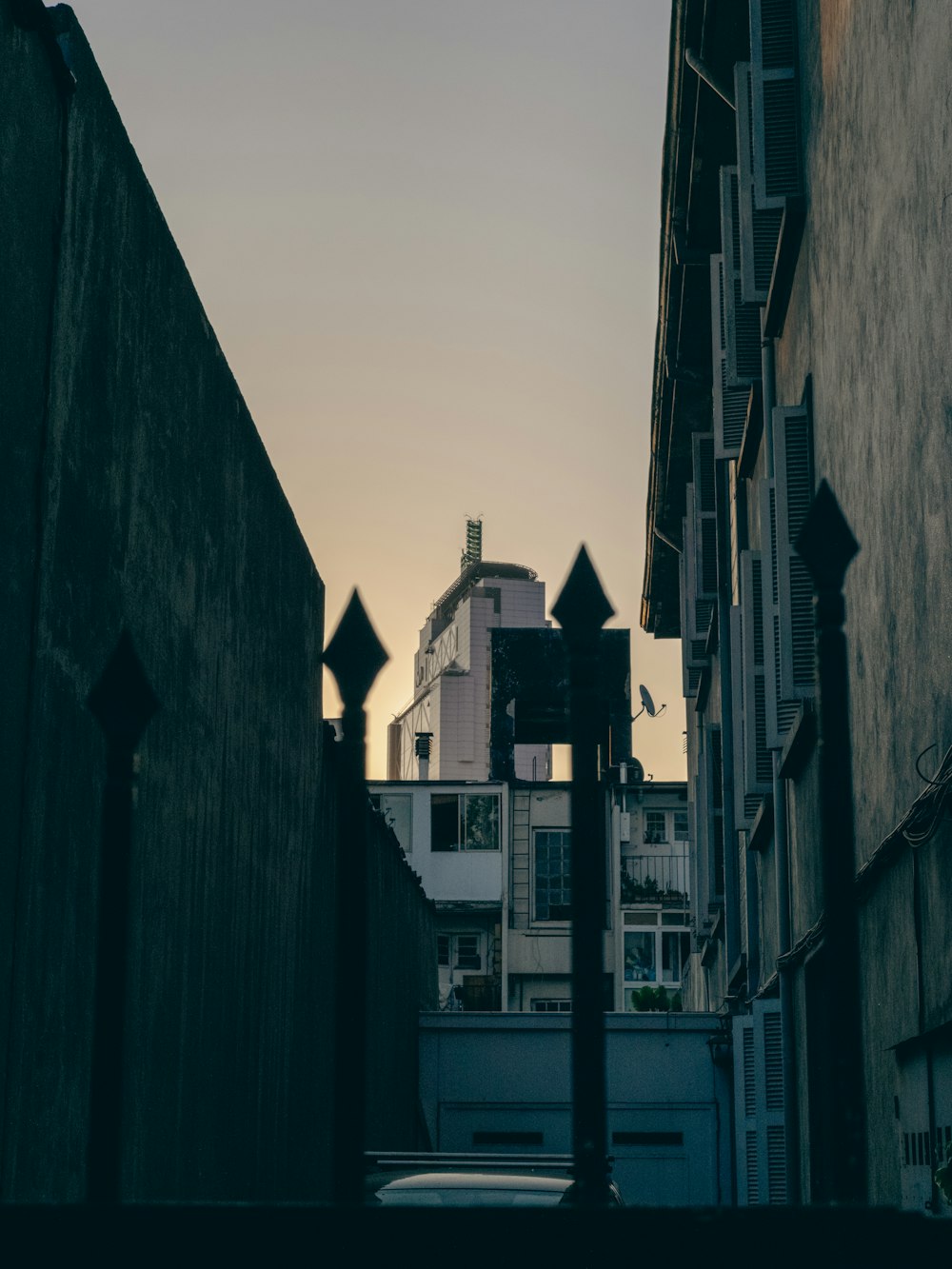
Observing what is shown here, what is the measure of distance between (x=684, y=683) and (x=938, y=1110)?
58.6 feet

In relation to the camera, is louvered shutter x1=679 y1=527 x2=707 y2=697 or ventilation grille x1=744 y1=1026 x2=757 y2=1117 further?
louvered shutter x1=679 y1=527 x2=707 y2=697

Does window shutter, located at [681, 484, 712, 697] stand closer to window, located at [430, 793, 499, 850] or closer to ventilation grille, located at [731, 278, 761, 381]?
ventilation grille, located at [731, 278, 761, 381]

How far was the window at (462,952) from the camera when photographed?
46.1 metres

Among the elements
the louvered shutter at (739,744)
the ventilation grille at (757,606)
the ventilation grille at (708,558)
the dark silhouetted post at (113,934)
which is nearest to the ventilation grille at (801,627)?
the ventilation grille at (757,606)

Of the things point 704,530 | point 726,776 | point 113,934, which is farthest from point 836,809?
point 704,530

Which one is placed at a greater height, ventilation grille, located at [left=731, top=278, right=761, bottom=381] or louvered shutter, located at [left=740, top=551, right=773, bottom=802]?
ventilation grille, located at [left=731, top=278, right=761, bottom=381]

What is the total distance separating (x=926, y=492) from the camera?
226 inches

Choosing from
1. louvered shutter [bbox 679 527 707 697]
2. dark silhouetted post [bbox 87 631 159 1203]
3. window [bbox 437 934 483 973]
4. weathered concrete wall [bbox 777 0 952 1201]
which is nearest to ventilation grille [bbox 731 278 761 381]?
weathered concrete wall [bbox 777 0 952 1201]

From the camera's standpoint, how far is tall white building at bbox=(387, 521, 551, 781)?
283ft

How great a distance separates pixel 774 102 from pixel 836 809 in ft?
26.9

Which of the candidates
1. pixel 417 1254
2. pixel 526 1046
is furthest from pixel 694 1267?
pixel 526 1046

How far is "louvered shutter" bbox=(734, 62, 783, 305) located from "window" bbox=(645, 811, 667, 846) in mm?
38054

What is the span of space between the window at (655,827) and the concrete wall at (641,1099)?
26890 mm

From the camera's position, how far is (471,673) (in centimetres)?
8788
